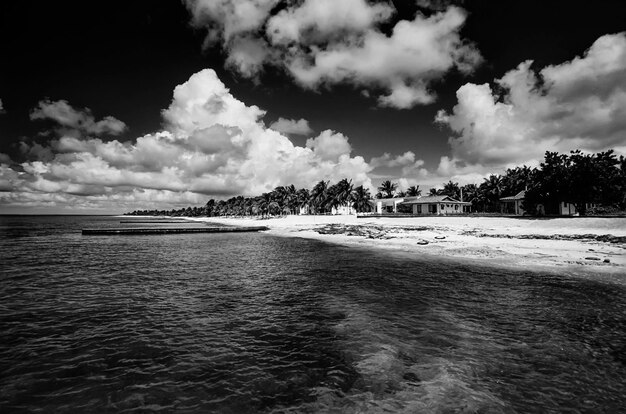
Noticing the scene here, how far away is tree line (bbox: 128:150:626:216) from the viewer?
43.1 m

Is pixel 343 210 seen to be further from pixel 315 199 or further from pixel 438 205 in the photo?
pixel 438 205

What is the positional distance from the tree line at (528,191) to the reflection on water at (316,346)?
37063 millimetres

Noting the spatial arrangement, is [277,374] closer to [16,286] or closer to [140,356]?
[140,356]

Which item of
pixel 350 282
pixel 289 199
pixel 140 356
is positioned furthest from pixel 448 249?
pixel 289 199

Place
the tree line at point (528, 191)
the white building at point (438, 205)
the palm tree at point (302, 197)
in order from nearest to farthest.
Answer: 1. the tree line at point (528, 191)
2. the white building at point (438, 205)
3. the palm tree at point (302, 197)

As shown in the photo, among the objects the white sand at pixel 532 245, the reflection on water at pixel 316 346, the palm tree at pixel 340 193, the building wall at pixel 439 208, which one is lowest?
the reflection on water at pixel 316 346

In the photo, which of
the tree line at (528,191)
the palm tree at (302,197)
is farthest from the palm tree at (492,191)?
the palm tree at (302,197)

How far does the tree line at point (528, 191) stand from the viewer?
141ft

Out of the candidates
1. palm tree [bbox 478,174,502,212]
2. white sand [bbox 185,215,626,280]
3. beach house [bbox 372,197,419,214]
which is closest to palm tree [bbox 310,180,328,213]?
beach house [bbox 372,197,419,214]

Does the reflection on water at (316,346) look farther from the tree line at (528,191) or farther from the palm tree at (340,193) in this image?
the palm tree at (340,193)

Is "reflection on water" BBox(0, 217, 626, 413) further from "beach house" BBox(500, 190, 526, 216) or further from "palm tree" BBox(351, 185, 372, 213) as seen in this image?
"palm tree" BBox(351, 185, 372, 213)

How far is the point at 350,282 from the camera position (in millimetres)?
17406

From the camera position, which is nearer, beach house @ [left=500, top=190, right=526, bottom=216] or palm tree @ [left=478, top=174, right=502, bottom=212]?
beach house @ [left=500, top=190, right=526, bottom=216]

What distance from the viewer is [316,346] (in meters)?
9.13
